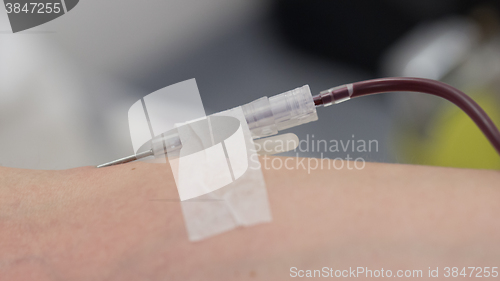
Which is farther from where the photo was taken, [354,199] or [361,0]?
[361,0]

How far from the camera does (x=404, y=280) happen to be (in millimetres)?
473

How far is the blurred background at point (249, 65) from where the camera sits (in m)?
1.12

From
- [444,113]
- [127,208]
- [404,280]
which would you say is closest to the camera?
[404,280]

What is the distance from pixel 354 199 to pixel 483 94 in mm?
988

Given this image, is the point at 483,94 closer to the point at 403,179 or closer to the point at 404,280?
the point at 403,179

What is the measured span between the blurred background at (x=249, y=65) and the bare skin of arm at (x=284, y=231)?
1.54ft

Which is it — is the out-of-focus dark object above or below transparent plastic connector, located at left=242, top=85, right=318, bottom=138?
above

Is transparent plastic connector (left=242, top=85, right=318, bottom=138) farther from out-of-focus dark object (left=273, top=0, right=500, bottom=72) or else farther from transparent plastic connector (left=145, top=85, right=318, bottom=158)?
out-of-focus dark object (left=273, top=0, right=500, bottom=72)

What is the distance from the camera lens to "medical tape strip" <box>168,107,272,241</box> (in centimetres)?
54

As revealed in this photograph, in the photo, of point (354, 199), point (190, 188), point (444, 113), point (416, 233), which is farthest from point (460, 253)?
point (444, 113)

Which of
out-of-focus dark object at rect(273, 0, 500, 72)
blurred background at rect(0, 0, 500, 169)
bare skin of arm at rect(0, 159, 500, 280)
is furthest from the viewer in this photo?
out-of-focus dark object at rect(273, 0, 500, 72)

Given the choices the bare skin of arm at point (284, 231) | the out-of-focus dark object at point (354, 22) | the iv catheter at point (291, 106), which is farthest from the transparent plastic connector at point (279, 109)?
the out-of-focus dark object at point (354, 22)

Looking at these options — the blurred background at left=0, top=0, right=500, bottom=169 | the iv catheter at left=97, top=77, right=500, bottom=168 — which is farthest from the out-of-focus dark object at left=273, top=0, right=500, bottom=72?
the iv catheter at left=97, top=77, right=500, bottom=168

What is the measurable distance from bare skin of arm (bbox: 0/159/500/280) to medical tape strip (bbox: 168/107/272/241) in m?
0.02
